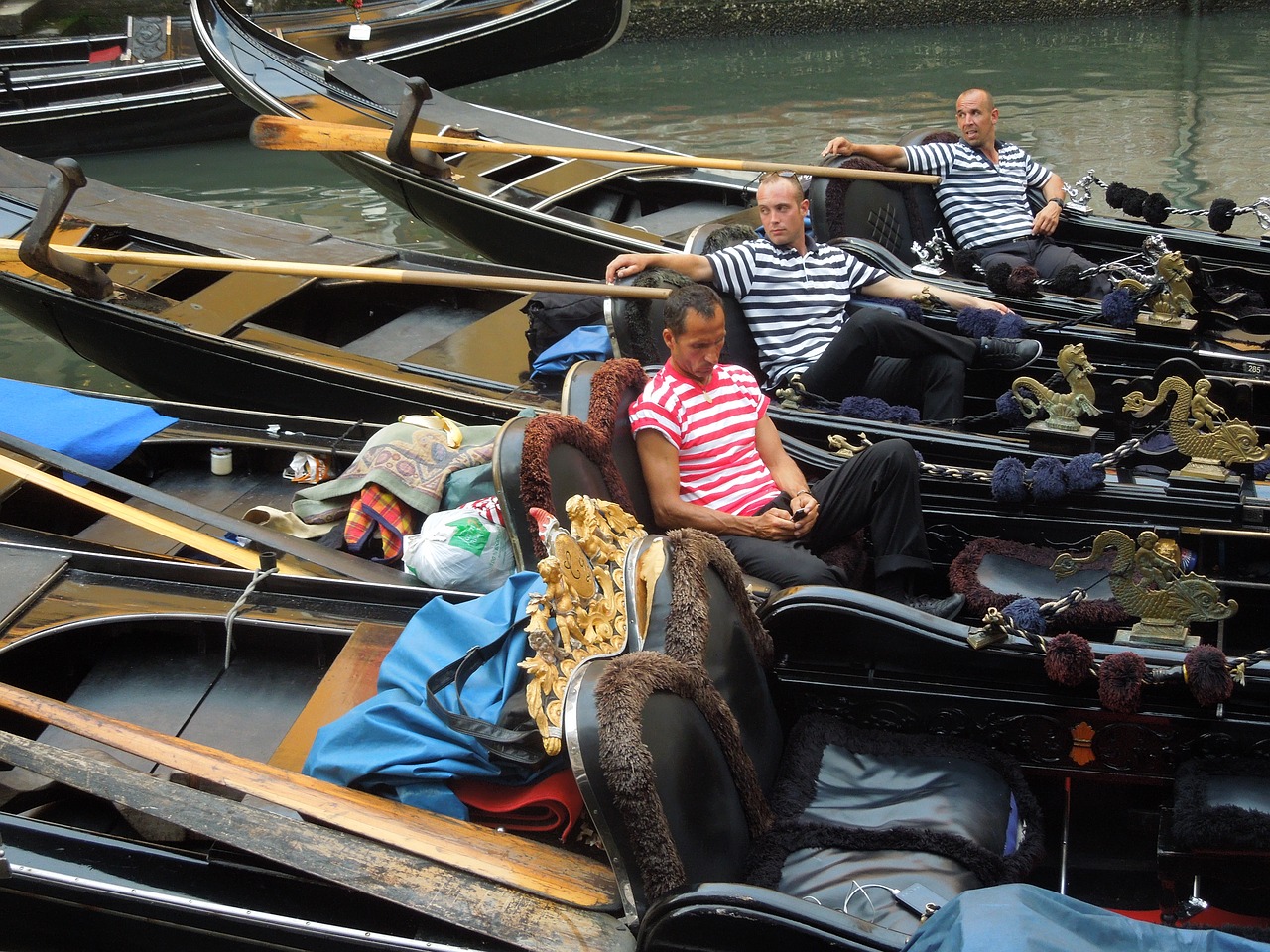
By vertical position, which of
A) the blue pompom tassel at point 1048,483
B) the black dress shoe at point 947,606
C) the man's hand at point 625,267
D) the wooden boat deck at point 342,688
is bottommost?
the black dress shoe at point 947,606

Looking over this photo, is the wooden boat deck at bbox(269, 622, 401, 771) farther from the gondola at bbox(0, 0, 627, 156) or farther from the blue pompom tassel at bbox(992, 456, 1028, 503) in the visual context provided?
the gondola at bbox(0, 0, 627, 156)

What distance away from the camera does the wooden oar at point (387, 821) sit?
1.50 metres

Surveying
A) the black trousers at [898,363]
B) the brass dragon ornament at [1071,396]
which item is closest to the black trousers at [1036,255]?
the black trousers at [898,363]

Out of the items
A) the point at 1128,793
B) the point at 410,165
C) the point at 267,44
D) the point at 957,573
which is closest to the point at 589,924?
the point at 1128,793

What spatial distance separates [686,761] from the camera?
1.41m

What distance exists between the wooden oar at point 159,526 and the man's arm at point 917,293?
5.00 ft

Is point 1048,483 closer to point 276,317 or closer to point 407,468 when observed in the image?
point 407,468

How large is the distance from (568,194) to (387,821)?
116 inches

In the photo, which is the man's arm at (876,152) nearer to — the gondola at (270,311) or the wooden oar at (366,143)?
the wooden oar at (366,143)

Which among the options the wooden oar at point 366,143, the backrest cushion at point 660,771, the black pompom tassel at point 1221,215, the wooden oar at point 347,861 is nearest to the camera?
the backrest cushion at point 660,771

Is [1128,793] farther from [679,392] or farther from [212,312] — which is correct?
[212,312]

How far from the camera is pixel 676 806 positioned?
1.37m

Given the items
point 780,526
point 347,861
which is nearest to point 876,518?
point 780,526

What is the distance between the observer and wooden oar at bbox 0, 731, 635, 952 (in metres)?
1.43
